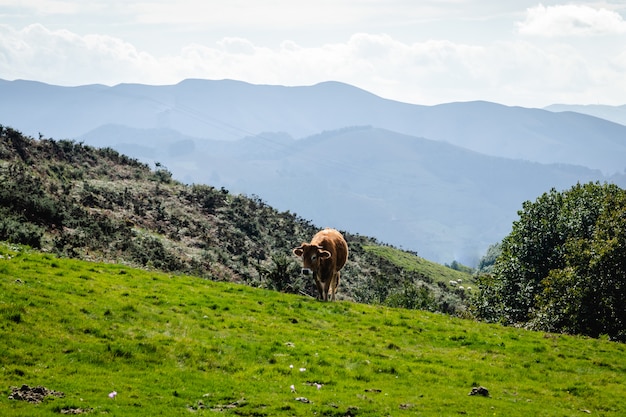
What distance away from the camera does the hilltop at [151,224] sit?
39000 mm

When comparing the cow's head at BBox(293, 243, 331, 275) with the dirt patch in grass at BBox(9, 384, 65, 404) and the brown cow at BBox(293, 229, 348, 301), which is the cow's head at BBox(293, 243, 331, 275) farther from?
the dirt patch in grass at BBox(9, 384, 65, 404)

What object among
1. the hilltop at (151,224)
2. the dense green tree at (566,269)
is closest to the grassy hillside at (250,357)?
the dense green tree at (566,269)

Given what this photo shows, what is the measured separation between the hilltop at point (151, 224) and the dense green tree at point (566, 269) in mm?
10229

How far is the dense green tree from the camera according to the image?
1374 inches

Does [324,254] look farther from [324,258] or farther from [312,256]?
[312,256]

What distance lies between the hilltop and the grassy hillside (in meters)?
12.6

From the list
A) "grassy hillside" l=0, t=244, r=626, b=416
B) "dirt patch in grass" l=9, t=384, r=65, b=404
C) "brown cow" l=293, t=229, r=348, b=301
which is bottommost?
"dirt patch in grass" l=9, t=384, r=65, b=404

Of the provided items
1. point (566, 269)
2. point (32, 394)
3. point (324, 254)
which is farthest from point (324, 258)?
point (566, 269)

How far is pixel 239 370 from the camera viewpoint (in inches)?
→ 693

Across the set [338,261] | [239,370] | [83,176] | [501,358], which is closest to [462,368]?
[501,358]

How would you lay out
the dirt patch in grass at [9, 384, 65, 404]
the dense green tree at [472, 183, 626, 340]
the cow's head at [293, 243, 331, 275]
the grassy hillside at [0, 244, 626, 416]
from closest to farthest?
the dirt patch in grass at [9, 384, 65, 404] < the grassy hillside at [0, 244, 626, 416] < the cow's head at [293, 243, 331, 275] < the dense green tree at [472, 183, 626, 340]

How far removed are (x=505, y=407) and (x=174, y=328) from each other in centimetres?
1071

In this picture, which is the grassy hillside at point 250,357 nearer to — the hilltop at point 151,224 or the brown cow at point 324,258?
the brown cow at point 324,258

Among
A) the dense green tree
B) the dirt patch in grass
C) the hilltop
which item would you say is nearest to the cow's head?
the hilltop
